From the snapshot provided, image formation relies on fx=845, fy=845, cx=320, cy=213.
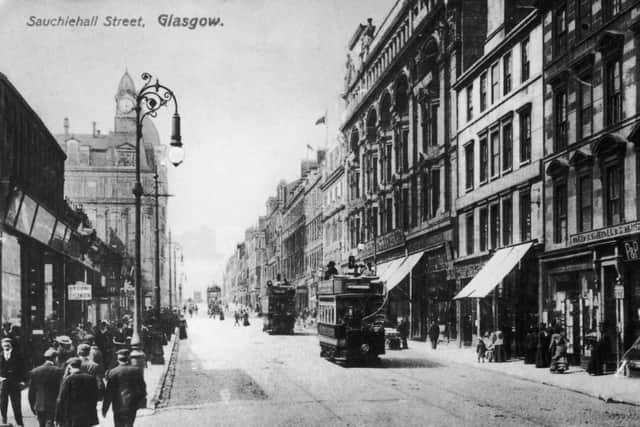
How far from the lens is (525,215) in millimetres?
33031

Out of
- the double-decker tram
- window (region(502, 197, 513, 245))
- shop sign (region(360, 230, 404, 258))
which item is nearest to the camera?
the double-decker tram

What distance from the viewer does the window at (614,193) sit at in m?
25.5

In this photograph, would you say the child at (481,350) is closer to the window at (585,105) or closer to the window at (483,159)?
the window at (585,105)

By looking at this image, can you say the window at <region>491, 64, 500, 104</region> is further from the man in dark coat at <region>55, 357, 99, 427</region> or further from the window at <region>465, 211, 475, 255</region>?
the man in dark coat at <region>55, 357, 99, 427</region>

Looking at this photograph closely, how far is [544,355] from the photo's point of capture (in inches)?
1081

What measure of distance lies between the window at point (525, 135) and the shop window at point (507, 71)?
2.02 metres

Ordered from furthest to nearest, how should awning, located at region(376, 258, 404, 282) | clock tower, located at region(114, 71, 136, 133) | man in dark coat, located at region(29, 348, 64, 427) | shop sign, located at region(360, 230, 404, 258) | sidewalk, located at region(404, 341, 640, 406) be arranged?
shop sign, located at region(360, 230, 404, 258) < awning, located at region(376, 258, 404, 282) < clock tower, located at region(114, 71, 136, 133) < sidewalk, located at region(404, 341, 640, 406) < man in dark coat, located at region(29, 348, 64, 427)

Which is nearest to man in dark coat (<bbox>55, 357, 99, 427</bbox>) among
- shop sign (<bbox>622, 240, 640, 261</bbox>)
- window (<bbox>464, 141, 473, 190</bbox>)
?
shop sign (<bbox>622, 240, 640, 261</bbox>)

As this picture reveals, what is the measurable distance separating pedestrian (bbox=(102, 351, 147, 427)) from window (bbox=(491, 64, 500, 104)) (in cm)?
2634

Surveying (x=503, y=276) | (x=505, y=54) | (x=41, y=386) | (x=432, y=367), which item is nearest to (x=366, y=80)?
(x=505, y=54)

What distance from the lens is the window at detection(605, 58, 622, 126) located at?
25375 millimetres

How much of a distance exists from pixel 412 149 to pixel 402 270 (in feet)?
24.7

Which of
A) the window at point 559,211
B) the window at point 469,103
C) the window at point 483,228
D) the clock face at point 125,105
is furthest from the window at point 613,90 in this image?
the clock face at point 125,105

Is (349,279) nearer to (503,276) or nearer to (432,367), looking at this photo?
(432,367)
